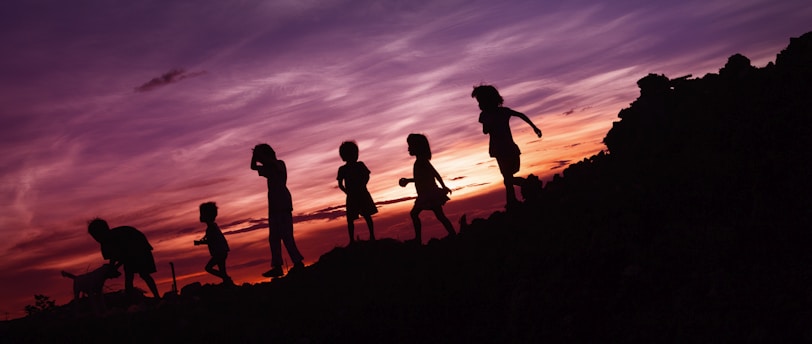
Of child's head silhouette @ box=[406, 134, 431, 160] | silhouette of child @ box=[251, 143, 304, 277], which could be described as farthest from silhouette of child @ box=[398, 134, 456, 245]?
silhouette of child @ box=[251, 143, 304, 277]

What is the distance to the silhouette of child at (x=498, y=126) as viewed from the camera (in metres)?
13.7

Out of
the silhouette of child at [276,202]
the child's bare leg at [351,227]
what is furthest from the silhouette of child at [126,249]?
the child's bare leg at [351,227]

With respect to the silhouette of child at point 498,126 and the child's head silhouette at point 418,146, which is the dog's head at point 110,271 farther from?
the silhouette of child at point 498,126

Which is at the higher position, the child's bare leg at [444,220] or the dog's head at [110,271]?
the dog's head at [110,271]

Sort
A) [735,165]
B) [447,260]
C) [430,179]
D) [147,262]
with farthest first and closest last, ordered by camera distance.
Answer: [147,262] < [430,179] < [447,260] < [735,165]

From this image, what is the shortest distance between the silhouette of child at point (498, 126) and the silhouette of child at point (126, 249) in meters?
7.55

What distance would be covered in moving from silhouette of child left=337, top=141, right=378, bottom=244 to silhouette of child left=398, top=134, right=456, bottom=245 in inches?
29.5

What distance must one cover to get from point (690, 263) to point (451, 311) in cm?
354

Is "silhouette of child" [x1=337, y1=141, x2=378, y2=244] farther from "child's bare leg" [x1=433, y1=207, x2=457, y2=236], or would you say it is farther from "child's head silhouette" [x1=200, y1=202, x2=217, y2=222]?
"child's head silhouette" [x1=200, y1=202, x2=217, y2=222]

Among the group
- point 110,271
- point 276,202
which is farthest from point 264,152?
point 110,271

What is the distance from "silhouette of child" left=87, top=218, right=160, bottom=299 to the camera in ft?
49.0

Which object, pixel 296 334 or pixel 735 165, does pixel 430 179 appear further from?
pixel 735 165

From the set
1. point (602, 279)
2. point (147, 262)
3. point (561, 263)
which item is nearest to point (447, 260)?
point (561, 263)

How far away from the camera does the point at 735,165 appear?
1174cm
